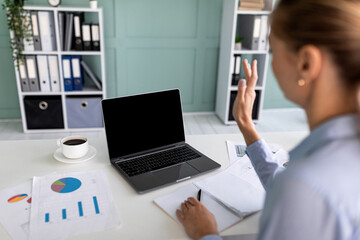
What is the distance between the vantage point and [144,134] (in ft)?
4.29

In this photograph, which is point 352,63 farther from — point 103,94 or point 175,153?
point 103,94

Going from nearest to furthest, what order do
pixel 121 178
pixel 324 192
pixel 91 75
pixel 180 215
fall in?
pixel 324 192 → pixel 180 215 → pixel 121 178 → pixel 91 75

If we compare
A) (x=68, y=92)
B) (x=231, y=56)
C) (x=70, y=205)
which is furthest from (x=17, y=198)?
(x=231, y=56)

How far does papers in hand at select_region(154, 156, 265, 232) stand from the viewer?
0.98 m

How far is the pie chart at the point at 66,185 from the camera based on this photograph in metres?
1.07

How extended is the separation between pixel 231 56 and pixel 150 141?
2197mm

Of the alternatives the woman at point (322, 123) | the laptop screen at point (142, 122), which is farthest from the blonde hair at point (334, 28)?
the laptop screen at point (142, 122)

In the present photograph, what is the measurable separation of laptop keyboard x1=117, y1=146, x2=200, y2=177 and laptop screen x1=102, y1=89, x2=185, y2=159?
4 centimetres

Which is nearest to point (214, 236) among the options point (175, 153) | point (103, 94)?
point (175, 153)

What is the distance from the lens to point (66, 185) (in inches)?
43.3

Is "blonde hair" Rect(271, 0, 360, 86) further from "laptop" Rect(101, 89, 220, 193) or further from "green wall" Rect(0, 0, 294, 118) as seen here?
"green wall" Rect(0, 0, 294, 118)

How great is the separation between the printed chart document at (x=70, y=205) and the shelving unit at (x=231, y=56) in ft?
7.99

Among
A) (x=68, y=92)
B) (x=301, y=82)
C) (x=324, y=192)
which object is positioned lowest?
(x=68, y=92)

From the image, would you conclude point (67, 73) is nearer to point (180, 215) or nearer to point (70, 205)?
point (70, 205)
